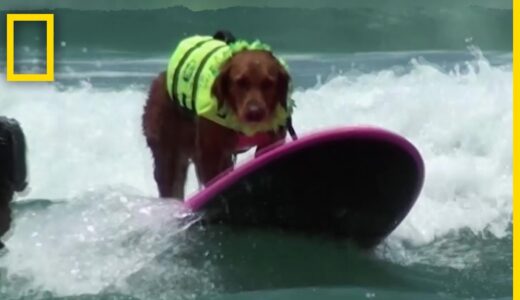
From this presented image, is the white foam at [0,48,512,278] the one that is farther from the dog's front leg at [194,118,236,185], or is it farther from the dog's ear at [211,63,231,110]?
the dog's ear at [211,63,231,110]

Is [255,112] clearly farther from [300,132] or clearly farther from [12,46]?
[12,46]

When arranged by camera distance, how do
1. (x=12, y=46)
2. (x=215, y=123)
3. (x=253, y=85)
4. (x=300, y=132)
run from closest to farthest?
1. (x=253, y=85)
2. (x=215, y=123)
3. (x=300, y=132)
4. (x=12, y=46)

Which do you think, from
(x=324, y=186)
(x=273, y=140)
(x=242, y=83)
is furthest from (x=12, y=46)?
(x=324, y=186)

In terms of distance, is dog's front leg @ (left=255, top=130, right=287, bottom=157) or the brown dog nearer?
the brown dog

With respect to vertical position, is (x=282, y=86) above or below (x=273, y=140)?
above

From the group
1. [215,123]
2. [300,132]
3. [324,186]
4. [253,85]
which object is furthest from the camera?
[300,132]

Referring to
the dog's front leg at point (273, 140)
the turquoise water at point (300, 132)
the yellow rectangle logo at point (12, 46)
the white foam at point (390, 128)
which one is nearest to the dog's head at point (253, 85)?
the dog's front leg at point (273, 140)

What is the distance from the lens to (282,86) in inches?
183

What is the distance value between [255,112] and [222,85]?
0.23 m

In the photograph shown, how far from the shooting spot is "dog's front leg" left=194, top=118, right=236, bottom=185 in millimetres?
4793

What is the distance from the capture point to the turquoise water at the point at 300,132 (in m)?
4.29

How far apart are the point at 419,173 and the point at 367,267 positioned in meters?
0.42

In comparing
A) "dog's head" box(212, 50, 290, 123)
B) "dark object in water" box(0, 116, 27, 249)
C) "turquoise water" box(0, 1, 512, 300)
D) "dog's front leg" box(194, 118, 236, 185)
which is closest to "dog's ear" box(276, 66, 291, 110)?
"dog's head" box(212, 50, 290, 123)

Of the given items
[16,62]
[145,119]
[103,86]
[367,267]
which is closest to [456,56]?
[103,86]
